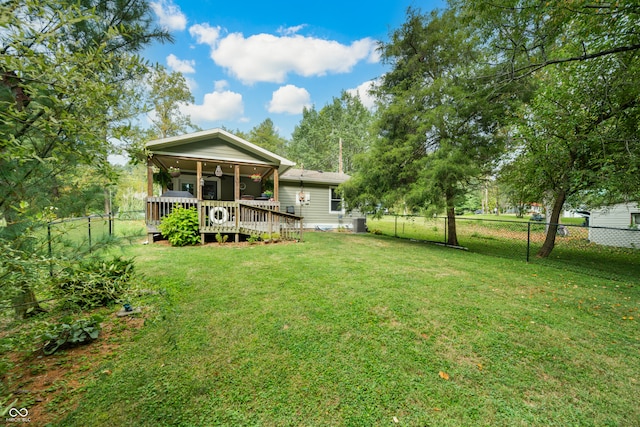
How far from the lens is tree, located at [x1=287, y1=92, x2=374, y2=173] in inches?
1141

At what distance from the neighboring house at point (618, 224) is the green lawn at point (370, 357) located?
31.4ft

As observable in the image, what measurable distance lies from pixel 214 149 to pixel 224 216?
9.29ft

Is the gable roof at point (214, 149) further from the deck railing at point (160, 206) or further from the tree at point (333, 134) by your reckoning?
the tree at point (333, 134)

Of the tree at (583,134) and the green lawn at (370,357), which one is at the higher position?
the tree at (583,134)

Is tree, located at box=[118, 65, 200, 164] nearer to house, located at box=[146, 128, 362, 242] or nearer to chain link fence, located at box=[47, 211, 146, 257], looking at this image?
house, located at box=[146, 128, 362, 242]

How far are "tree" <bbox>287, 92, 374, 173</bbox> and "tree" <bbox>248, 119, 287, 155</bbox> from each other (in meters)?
3.00

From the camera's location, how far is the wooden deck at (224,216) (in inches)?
314

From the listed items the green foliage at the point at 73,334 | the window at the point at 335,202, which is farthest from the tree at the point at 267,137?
the green foliage at the point at 73,334

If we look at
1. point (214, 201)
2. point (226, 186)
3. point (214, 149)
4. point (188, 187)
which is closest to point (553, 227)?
point (214, 201)

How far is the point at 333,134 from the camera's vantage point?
1146 inches

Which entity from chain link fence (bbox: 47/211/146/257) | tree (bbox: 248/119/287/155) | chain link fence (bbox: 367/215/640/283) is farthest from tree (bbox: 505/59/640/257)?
tree (bbox: 248/119/287/155)

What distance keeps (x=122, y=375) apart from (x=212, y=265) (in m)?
3.23

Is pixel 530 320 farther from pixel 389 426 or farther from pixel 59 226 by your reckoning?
pixel 59 226

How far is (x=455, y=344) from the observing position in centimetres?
254
